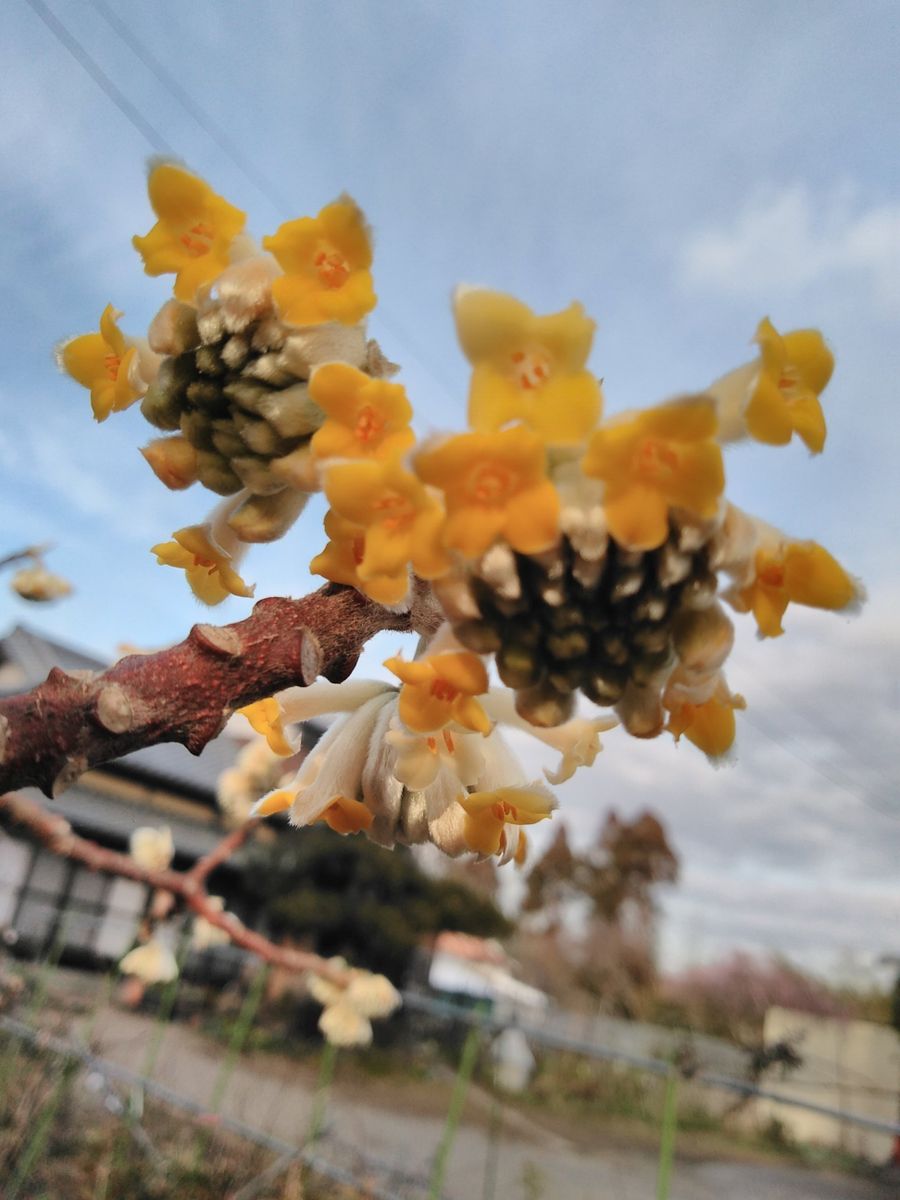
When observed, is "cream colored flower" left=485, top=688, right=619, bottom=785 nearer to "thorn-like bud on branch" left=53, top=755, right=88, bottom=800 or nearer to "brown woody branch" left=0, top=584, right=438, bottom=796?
"brown woody branch" left=0, top=584, right=438, bottom=796

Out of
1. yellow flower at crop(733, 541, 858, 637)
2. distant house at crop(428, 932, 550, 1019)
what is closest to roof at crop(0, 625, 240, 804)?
distant house at crop(428, 932, 550, 1019)

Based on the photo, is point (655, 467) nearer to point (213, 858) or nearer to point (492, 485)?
point (492, 485)

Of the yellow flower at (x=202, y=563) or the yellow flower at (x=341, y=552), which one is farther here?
the yellow flower at (x=202, y=563)

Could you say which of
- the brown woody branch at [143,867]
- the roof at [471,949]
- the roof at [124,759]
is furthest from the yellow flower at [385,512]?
the roof at [471,949]

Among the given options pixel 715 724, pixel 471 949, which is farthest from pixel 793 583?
pixel 471 949

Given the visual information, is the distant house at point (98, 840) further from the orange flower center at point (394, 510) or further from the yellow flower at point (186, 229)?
the orange flower center at point (394, 510)

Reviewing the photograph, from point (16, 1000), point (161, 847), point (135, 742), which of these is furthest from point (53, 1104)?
point (135, 742)
